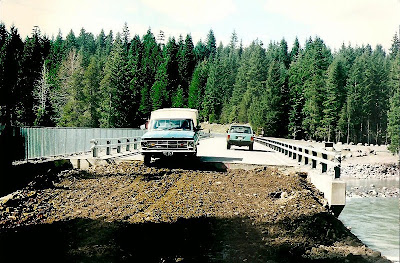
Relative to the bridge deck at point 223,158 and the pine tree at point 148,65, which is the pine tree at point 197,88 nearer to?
the pine tree at point 148,65

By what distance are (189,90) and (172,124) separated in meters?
104

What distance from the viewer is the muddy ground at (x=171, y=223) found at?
6.73 metres

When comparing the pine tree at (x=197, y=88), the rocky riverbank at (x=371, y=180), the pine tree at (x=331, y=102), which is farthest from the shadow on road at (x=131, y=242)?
the pine tree at (x=197, y=88)

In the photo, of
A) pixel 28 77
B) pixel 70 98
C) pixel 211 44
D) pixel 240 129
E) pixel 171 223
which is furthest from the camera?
pixel 211 44

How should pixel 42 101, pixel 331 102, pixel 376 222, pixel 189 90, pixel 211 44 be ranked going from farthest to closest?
pixel 211 44 → pixel 189 90 → pixel 331 102 → pixel 42 101 → pixel 376 222

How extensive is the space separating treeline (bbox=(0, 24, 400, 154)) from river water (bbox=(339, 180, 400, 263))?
20237mm

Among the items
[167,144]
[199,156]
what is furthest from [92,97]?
[167,144]

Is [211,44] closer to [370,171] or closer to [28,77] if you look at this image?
[28,77]

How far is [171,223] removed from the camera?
330 inches

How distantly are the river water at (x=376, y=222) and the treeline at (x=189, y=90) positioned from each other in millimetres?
20237

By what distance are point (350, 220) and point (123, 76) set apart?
5718cm

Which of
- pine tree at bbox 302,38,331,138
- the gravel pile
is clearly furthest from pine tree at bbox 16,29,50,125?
pine tree at bbox 302,38,331,138

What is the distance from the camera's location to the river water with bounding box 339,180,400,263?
19.4 meters

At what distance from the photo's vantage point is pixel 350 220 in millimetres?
25062
